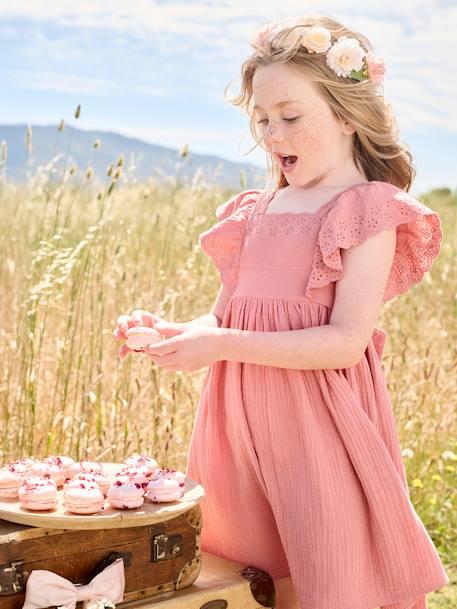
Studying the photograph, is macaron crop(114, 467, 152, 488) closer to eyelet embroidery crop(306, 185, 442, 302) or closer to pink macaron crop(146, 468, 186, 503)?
pink macaron crop(146, 468, 186, 503)

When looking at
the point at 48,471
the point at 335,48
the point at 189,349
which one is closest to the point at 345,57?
the point at 335,48

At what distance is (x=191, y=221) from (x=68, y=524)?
8.88 feet

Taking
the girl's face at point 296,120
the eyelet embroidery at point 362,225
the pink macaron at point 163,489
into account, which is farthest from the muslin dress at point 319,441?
the pink macaron at point 163,489

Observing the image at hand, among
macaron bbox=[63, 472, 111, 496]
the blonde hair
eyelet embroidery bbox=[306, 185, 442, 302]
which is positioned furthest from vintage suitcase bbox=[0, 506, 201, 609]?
the blonde hair

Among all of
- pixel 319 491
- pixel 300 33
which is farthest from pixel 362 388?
pixel 300 33

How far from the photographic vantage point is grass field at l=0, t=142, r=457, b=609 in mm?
3168

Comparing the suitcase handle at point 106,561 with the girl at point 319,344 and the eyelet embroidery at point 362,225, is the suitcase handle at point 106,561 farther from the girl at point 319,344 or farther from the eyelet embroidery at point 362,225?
the eyelet embroidery at point 362,225

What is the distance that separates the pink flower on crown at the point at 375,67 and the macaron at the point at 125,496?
1096 mm

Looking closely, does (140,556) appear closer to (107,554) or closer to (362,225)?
(107,554)

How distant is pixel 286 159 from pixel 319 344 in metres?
0.45

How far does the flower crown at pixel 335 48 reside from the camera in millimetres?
2025

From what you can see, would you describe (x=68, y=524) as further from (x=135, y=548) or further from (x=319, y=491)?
(x=319, y=491)

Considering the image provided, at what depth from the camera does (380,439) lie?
2.05 metres

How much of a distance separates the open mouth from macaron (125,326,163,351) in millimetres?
495
